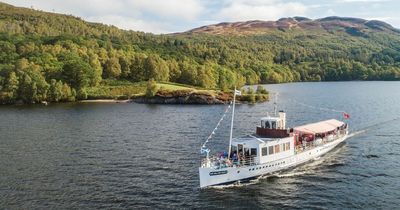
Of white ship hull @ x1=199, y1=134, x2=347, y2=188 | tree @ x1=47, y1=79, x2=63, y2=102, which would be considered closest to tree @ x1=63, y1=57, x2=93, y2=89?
tree @ x1=47, y1=79, x2=63, y2=102

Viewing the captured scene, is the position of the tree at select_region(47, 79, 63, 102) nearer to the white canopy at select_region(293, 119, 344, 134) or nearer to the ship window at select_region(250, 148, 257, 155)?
the white canopy at select_region(293, 119, 344, 134)

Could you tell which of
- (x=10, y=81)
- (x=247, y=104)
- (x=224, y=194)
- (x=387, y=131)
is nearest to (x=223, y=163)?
(x=224, y=194)

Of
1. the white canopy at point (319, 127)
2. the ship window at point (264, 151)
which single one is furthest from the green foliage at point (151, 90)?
the ship window at point (264, 151)

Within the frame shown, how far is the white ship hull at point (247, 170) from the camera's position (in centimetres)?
5678

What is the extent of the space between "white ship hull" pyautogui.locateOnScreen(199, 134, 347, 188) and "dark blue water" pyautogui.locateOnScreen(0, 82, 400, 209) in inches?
51.7

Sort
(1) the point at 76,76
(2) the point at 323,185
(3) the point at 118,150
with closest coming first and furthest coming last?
(2) the point at 323,185, (3) the point at 118,150, (1) the point at 76,76

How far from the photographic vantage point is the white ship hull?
56781 mm

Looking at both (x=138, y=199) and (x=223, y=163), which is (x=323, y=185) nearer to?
(x=223, y=163)

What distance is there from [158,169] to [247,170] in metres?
14.4

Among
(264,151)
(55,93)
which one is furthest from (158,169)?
(55,93)

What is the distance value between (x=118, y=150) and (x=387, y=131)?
6077cm

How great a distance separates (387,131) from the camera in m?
96.2

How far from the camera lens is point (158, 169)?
215ft

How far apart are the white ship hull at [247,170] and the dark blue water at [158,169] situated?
1.31 m
